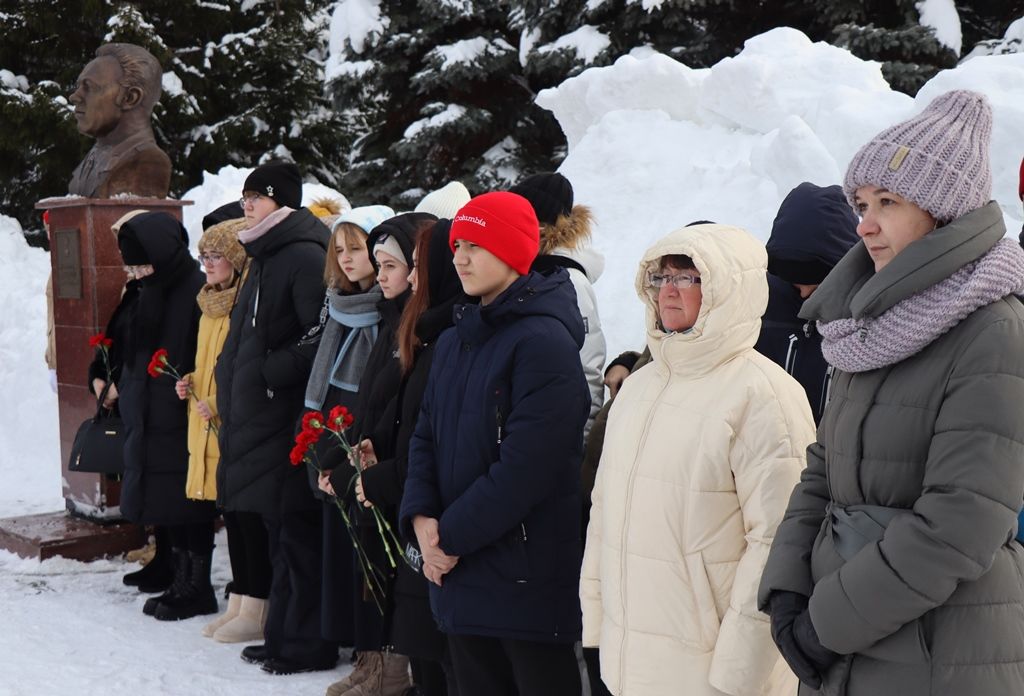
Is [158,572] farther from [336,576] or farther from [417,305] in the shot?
[417,305]

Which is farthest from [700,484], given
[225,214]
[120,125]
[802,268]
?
[120,125]

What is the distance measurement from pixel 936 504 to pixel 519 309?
155 centimetres

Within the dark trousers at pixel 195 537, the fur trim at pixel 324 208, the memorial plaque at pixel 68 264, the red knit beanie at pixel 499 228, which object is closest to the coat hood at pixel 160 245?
the fur trim at pixel 324 208

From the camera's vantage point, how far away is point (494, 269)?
3404mm

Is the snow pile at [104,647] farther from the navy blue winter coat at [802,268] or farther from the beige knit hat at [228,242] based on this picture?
the navy blue winter coat at [802,268]

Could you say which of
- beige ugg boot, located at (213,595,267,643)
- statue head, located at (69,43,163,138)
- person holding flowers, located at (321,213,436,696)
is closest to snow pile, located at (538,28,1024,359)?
beige ugg boot, located at (213,595,267,643)

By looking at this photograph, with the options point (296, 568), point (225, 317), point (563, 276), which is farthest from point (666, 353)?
point (225, 317)

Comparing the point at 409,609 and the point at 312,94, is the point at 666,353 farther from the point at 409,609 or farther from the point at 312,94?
the point at 312,94

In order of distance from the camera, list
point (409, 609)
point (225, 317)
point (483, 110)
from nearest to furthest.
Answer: point (409, 609)
point (225, 317)
point (483, 110)

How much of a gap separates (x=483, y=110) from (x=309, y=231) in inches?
321

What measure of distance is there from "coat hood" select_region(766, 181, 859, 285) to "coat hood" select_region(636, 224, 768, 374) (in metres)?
0.63

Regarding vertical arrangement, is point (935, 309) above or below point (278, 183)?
below

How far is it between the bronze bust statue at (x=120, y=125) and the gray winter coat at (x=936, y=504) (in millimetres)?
6561

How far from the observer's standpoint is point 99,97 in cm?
788
